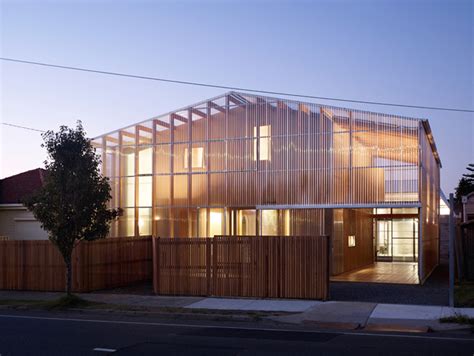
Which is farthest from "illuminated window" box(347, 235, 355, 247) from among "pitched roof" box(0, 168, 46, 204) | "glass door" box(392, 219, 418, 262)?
"pitched roof" box(0, 168, 46, 204)

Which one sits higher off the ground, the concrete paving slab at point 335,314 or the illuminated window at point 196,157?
the illuminated window at point 196,157

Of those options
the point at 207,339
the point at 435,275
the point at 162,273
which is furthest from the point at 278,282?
the point at 435,275

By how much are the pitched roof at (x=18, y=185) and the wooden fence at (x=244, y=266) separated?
15686 millimetres

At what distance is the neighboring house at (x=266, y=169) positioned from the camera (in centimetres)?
2114

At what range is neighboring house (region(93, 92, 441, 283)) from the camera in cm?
2114

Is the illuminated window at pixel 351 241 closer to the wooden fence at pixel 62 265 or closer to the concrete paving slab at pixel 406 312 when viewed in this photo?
the wooden fence at pixel 62 265

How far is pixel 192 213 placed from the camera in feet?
79.5

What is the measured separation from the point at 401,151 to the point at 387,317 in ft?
27.0

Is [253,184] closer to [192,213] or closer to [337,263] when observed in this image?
[192,213]

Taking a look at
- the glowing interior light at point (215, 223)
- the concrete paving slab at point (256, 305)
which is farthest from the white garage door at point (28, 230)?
the concrete paving slab at point (256, 305)

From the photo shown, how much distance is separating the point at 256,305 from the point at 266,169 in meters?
7.86

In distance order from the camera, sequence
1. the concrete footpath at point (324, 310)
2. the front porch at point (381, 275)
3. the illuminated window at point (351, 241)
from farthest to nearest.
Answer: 1. the illuminated window at point (351, 241)
2. the front porch at point (381, 275)
3. the concrete footpath at point (324, 310)

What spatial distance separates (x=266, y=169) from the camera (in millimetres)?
23297

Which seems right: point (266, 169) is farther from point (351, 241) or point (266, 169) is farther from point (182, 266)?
point (351, 241)
